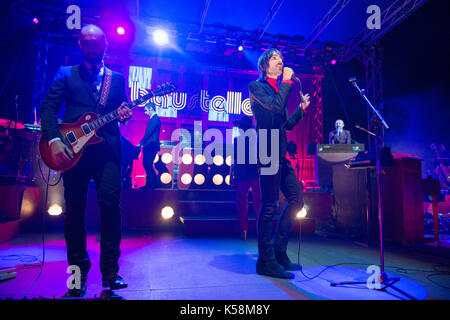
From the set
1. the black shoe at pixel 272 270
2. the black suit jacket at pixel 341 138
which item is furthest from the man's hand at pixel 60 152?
the black suit jacket at pixel 341 138

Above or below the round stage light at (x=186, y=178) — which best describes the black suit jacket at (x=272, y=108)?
above

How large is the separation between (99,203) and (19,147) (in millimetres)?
4395

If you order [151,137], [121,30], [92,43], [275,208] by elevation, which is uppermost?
[121,30]

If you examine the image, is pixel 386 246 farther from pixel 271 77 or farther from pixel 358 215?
pixel 271 77

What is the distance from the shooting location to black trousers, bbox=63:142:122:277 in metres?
1.79

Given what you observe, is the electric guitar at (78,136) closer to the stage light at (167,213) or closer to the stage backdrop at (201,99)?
the stage light at (167,213)

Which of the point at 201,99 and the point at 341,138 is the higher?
the point at 201,99

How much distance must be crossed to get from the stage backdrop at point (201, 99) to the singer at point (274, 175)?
740 centimetres

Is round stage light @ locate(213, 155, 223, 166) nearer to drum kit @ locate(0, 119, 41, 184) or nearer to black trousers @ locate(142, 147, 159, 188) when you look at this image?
black trousers @ locate(142, 147, 159, 188)

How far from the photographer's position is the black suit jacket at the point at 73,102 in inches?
70.5

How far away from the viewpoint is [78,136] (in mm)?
1786

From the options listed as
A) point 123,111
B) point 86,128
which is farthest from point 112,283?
point 123,111

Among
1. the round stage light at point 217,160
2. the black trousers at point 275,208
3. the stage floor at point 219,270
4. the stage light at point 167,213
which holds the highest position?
the round stage light at point 217,160

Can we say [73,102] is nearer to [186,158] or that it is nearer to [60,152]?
[60,152]
